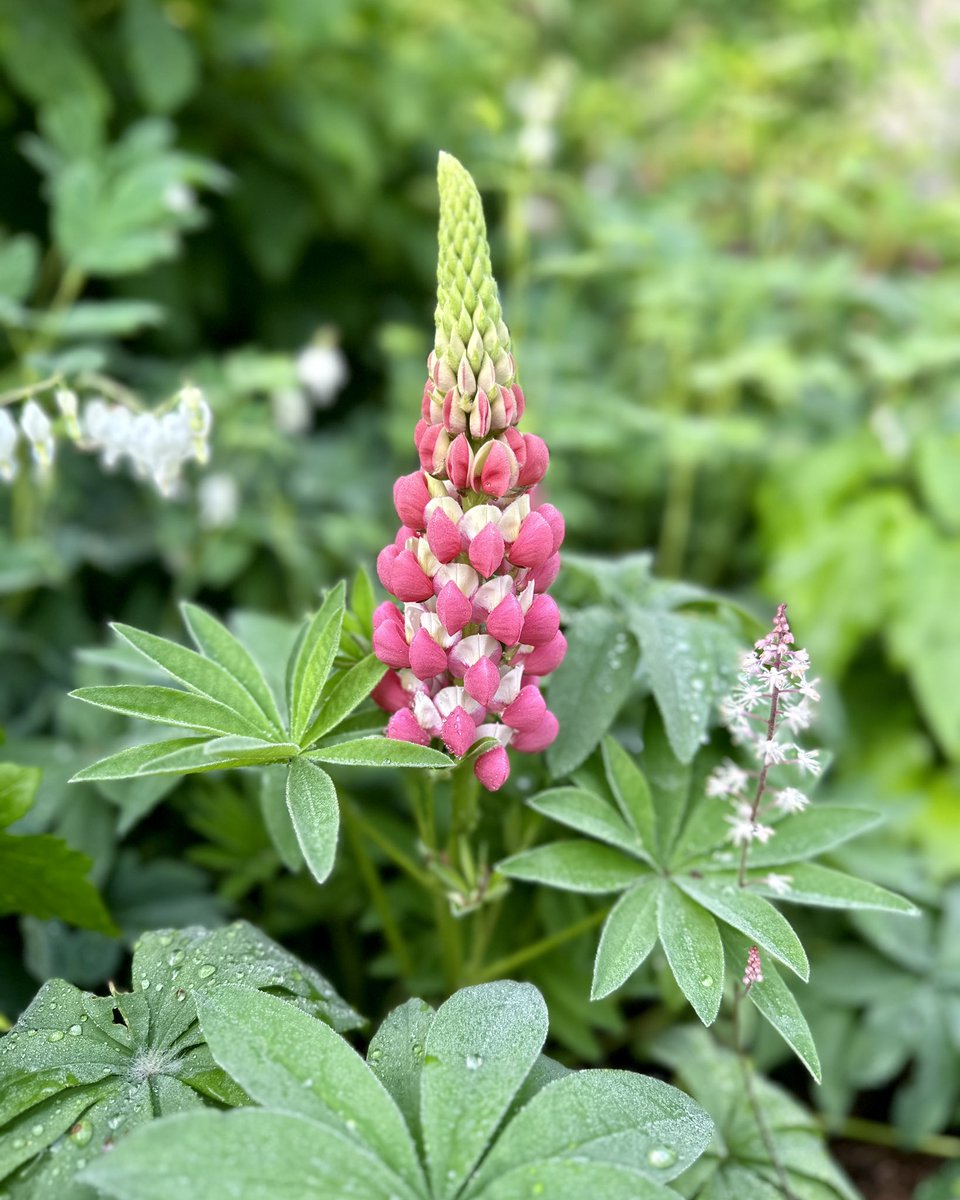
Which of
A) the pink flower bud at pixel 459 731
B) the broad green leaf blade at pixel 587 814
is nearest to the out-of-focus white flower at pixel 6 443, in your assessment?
the pink flower bud at pixel 459 731

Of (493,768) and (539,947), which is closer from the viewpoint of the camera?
(493,768)

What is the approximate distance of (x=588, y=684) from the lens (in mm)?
1460

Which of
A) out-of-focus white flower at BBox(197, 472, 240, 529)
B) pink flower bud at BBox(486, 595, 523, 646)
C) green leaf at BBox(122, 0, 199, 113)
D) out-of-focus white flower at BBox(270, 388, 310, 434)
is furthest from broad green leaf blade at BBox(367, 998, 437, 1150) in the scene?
green leaf at BBox(122, 0, 199, 113)

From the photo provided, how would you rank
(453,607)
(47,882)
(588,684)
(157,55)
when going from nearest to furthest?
1. (453,607)
2. (47,882)
3. (588,684)
4. (157,55)

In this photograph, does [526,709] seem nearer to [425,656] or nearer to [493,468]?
[425,656]

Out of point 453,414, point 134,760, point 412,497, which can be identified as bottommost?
point 134,760

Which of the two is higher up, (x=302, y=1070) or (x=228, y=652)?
(x=228, y=652)

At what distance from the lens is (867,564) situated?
2.82 meters

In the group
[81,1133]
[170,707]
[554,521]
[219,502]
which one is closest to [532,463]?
[554,521]

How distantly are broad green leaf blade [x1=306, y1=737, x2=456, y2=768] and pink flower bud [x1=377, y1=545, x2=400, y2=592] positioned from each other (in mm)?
176

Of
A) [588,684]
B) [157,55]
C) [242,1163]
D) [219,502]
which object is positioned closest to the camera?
[242,1163]

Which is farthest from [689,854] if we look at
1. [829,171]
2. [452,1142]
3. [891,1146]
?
[829,171]

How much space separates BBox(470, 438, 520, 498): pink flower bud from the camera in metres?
1.11

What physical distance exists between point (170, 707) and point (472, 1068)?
1.74 ft
